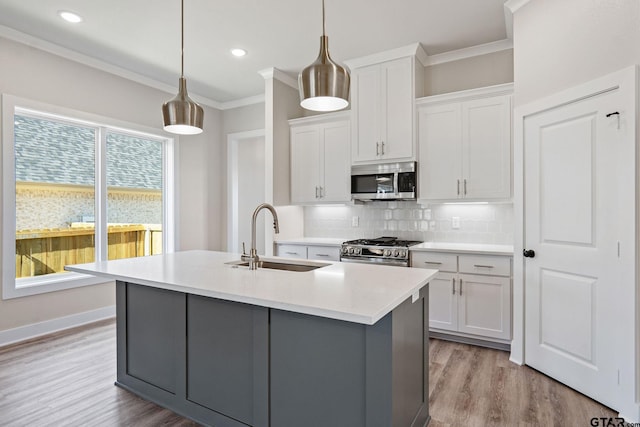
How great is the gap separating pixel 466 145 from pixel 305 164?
1910 mm

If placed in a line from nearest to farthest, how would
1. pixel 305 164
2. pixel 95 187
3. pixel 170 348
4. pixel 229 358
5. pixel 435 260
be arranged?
pixel 229 358 → pixel 170 348 → pixel 435 260 → pixel 95 187 → pixel 305 164

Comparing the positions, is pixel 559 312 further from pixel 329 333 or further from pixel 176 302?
pixel 176 302

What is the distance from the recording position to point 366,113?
13.3 ft

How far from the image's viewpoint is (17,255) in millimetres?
3537

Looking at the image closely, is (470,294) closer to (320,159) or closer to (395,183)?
(395,183)

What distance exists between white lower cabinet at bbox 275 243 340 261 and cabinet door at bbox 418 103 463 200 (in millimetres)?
1143

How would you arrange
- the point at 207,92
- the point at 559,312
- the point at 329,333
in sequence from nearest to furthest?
the point at 329,333 → the point at 559,312 → the point at 207,92

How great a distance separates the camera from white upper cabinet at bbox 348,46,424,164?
3797 mm

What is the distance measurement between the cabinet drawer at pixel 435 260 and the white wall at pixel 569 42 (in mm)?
1465

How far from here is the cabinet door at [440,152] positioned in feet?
11.9

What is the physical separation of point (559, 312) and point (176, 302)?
2.67 m

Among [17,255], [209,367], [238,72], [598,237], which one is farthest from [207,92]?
[598,237]

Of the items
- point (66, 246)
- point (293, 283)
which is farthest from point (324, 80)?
point (66, 246)

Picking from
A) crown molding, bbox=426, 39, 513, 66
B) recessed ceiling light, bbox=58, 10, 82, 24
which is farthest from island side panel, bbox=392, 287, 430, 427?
recessed ceiling light, bbox=58, 10, 82, 24
